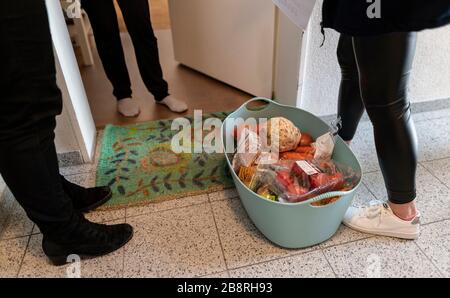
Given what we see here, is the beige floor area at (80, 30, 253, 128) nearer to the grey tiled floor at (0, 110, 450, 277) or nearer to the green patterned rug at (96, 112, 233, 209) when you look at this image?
the green patterned rug at (96, 112, 233, 209)

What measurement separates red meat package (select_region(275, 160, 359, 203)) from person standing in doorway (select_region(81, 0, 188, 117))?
789mm

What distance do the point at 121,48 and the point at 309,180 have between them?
103cm

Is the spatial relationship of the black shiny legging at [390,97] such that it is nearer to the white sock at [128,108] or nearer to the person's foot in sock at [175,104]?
the person's foot in sock at [175,104]

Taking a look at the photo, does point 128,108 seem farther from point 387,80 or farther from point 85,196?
point 387,80

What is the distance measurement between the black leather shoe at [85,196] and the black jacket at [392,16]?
2.63 ft

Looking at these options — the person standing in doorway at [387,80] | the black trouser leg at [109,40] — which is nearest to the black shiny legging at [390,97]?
the person standing in doorway at [387,80]

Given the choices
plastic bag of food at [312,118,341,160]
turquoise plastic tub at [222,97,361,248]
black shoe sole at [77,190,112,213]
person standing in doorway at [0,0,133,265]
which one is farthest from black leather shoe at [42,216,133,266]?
plastic bag of food at [312,118,341,160]

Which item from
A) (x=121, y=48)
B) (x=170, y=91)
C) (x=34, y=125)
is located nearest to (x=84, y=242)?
(x=34, y=125)

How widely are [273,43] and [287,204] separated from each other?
0.90 meters

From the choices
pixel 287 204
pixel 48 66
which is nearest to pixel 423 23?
pixel 287 204

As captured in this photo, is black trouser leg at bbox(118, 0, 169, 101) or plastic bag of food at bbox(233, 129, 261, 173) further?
black trouser leg at bbox(118, 0, 169, 101)

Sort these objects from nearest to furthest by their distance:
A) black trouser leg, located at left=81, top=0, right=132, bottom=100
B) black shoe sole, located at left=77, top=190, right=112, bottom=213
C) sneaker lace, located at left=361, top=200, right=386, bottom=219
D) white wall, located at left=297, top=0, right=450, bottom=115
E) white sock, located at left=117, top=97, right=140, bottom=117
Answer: sneaker lace, located at left=361, top=200, right=386, bottom=219 < black shoe sole, located at left=77, top=190, right=112, bottom=213 < white wall, located at left=297, top=0, right=450, bottom=115 < black trouser leg, located at left=81, top=0, right=132, bottom=100 < white sock, located at left=117, top=97, right=140, bottom=117

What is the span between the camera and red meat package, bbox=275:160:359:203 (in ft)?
2.58

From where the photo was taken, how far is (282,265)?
0.80 m
